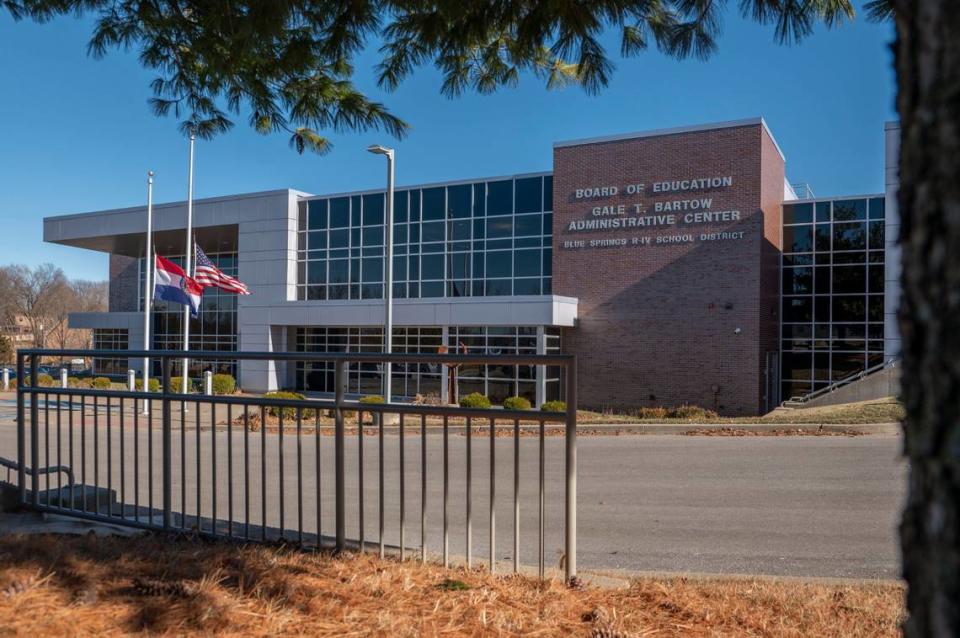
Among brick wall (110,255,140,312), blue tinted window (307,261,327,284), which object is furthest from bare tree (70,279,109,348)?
blue tinted window (307,261,327,284)

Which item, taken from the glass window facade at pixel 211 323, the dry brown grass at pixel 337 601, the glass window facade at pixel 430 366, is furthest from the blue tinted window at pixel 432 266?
the dry brown grass at pixel 337 601

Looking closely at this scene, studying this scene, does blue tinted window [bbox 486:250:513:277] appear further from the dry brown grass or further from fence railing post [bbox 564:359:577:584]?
fence railing post [bbox 564:359:577:584]

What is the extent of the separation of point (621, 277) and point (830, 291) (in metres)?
8.50

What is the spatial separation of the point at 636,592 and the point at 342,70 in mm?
5007

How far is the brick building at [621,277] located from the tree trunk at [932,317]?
2523 centimetres

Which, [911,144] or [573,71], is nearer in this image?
[911,144]

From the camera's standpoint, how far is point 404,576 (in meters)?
3.89

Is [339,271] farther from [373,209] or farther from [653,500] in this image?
[653,500]

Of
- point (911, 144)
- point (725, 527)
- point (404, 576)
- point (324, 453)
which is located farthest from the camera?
point (324, 453)

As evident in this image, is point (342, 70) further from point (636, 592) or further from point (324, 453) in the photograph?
point (324, 453)

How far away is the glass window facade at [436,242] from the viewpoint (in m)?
31.9

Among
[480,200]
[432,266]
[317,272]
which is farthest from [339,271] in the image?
[480,200]

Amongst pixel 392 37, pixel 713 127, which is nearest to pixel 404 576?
pixel 392 37

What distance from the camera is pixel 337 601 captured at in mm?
3436
